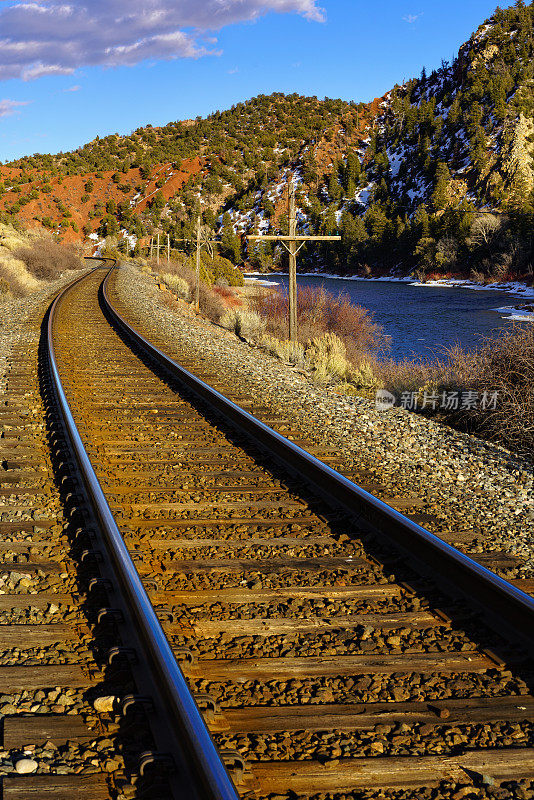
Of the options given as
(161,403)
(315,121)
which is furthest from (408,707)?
(315,121)

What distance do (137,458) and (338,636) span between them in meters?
3.36

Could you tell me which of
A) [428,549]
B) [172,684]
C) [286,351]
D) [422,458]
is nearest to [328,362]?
[286,351]

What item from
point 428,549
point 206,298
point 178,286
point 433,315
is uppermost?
point 178,286

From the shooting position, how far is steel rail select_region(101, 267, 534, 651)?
347cm

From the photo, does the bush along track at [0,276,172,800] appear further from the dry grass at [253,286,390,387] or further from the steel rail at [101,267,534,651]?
the dry grass at [253,286,390,387]

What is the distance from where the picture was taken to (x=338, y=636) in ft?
11.3

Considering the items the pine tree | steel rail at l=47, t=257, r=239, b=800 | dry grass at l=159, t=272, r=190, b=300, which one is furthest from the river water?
the pine tree

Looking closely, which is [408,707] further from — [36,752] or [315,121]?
[315,121]

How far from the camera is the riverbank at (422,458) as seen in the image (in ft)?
17.0

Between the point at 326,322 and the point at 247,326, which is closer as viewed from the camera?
the point at 247,326

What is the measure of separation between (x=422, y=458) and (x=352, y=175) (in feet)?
357

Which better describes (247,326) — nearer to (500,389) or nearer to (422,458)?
(500,389)

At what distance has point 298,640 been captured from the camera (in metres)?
3.41

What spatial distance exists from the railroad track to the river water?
10978 mm
